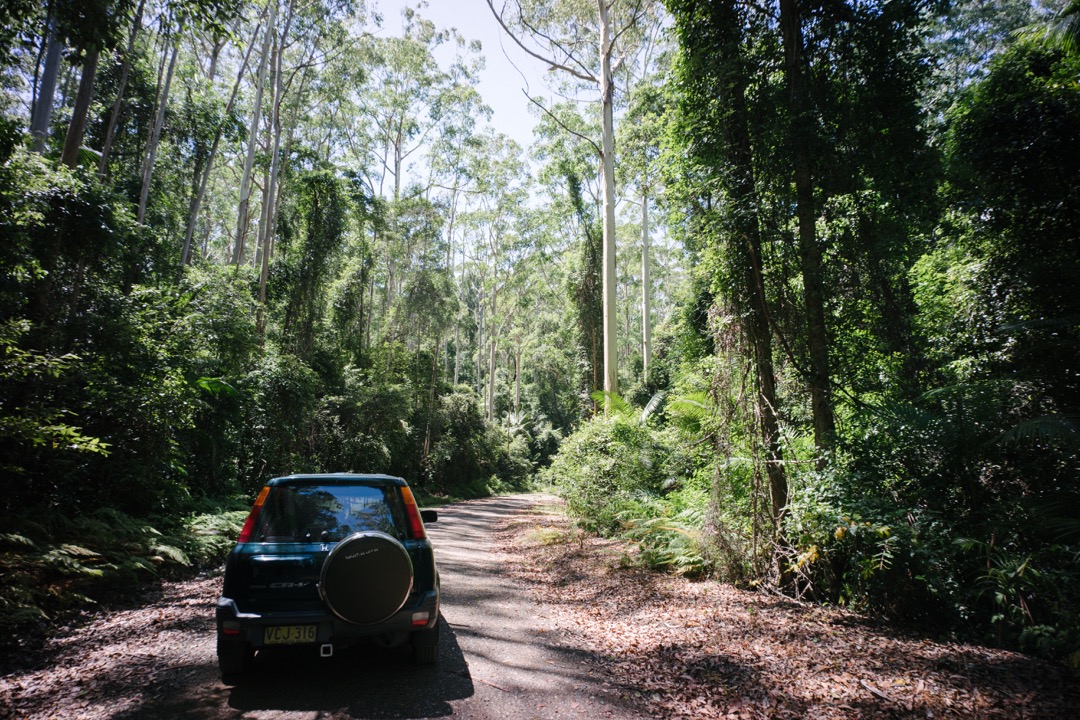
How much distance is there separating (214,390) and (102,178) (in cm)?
593

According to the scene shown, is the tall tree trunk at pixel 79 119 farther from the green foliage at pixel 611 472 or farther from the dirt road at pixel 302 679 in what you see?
the green foliage at pixel 611 472

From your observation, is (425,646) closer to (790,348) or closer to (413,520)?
(413,520)

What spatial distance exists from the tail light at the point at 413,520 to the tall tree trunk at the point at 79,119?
9.20 m

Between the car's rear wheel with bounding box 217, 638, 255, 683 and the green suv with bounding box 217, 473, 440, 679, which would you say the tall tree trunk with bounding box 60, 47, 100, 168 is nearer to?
the green suv with bounding box 217, 473, 440, 679

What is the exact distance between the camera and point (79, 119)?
9.07 m

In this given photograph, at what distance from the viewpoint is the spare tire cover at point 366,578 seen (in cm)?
346

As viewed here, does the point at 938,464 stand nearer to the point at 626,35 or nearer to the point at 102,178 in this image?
the point at 102,178

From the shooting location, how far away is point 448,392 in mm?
30766

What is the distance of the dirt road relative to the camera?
3.37 meters

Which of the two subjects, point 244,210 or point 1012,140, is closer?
point 1012,140

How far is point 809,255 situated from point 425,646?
585cm

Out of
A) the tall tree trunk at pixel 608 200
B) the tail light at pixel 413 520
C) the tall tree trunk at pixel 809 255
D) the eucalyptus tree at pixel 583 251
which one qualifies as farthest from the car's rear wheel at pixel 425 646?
the eucalyptus tree at pixel 583 251

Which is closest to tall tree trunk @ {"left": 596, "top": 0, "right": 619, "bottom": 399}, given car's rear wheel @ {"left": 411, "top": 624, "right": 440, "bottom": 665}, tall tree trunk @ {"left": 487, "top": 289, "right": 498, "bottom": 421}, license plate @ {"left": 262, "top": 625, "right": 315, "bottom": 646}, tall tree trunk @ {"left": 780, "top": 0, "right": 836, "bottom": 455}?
tall tree trunk @ {"left": 780, "top": 0, "right": 836, "bottom": 455}

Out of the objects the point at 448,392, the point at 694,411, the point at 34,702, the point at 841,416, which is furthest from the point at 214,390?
the point at 448,392
